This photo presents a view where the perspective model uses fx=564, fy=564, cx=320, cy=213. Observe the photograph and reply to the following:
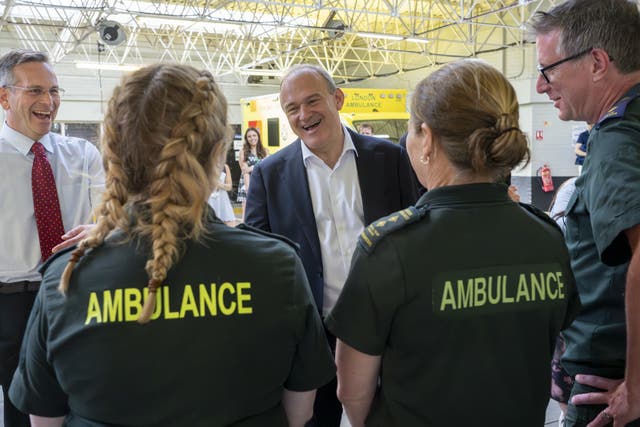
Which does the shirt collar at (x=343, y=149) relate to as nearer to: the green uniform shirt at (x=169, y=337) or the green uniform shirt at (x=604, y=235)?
the green uniform shirt at (x=604, y=235)

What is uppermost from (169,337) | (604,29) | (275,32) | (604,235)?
(275,32)

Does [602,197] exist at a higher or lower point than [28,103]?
lower

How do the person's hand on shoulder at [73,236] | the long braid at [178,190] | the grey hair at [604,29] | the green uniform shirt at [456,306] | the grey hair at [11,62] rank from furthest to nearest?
1. the grey hair at [11,62]
2. the person's hand on shoulder at [73,236]
3. the grey hair at [604,29]
4. the green uniform shirt at [456,306]
5. the long braid at [178,190]

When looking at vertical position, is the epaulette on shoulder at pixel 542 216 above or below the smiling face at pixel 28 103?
below

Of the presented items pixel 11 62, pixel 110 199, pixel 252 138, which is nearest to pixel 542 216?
pixel 110 199

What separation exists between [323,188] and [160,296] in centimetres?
138

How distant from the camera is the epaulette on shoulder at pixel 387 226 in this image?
48.5 inches

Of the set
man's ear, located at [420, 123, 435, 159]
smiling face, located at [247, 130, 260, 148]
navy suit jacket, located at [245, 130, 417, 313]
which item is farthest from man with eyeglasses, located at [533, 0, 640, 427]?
smiling face, located at [247, 130, 260, 148]

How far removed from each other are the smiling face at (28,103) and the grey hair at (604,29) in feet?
6.67

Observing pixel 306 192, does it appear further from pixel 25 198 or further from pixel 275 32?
pixel 275 32

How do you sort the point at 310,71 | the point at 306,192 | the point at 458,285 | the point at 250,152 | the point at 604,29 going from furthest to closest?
the point at 250,152, the point at 310,71, the point at 306,192, the point at 604,29, the point at 458,285

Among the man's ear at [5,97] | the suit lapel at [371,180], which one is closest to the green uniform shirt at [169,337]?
the suit lapel at [371,180]

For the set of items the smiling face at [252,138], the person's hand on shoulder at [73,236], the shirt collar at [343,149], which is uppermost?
the smiling face at [252,138]

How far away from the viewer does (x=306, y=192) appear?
2350mm
